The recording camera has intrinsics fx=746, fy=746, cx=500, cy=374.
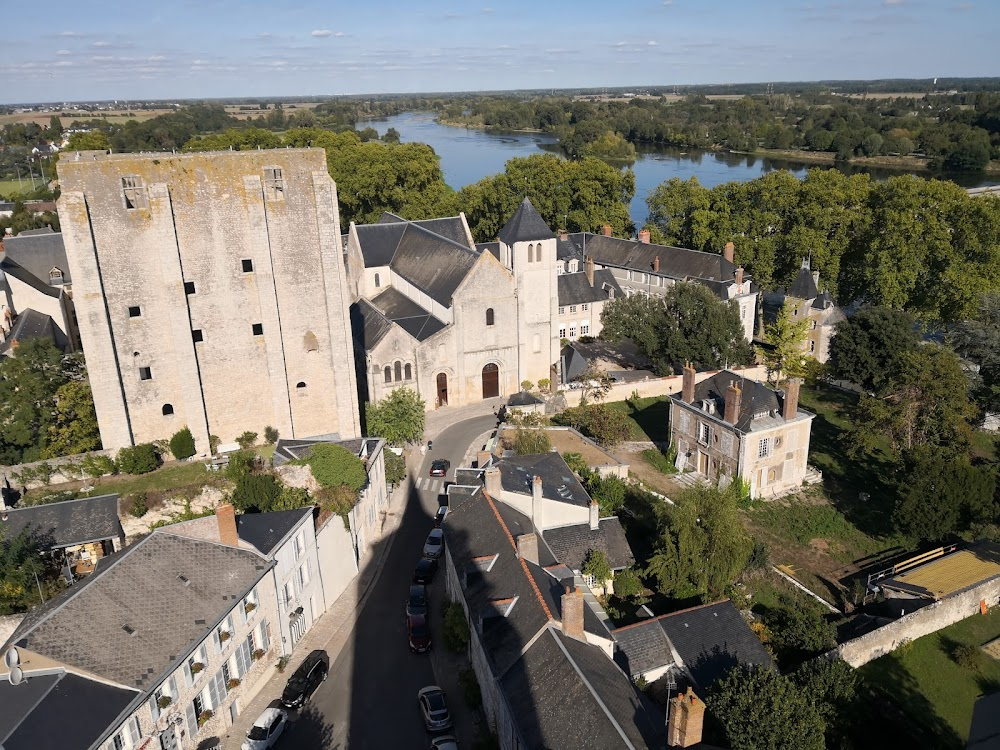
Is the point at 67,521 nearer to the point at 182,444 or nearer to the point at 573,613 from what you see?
the point at 182,444

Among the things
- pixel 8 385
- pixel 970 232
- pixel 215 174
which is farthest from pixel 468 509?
pixel 970 232

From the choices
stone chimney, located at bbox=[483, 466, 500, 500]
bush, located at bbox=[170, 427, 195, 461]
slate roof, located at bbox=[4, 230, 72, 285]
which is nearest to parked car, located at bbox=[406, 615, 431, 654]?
→ stone chimney, located at bbox=[483, 466, 500, 500]

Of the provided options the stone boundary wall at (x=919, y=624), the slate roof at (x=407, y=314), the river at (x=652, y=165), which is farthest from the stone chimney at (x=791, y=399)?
the river at (x=652, y=165)

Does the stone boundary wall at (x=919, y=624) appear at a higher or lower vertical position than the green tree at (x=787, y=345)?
lower

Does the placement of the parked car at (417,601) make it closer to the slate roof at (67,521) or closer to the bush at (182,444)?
the slate roof at (67,521)

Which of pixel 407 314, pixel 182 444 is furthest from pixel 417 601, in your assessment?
pixel 407 314

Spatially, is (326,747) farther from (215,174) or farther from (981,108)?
(981,108)
